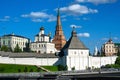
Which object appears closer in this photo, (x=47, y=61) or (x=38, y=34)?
(x=47, y=61)

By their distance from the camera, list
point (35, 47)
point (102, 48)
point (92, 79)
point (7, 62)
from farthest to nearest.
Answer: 1. point (102, 48)
2. point (35, 47)
3. point (7, 62)
4. point (92, 79)

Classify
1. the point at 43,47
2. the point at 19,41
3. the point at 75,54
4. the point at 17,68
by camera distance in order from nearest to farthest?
the point at 17,68
the point at 75,54
the point at 43,47
the point at 19,41

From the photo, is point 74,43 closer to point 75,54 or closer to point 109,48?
point 75,54

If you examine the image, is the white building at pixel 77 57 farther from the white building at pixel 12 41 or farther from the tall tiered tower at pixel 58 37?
the white building at pixel 12 41

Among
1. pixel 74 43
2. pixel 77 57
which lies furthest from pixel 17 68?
pixel 74 43

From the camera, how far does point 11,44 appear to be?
140 m

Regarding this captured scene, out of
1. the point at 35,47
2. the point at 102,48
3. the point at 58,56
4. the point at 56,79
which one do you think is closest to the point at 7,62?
the point at 58,56

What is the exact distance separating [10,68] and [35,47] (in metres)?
47.3

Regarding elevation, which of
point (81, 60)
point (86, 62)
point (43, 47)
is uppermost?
point (43, 47)

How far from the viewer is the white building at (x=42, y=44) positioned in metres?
130

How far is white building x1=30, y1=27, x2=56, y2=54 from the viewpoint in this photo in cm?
12950

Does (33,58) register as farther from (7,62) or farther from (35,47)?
(35,47)

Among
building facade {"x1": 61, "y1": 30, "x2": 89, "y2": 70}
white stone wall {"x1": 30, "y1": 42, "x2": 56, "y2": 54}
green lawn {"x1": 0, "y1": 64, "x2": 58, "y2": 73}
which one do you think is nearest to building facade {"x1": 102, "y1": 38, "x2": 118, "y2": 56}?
white stone wall {"x1": 30, "y1": 42, "x2": 56, "y2": 54}

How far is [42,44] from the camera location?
132 metres
